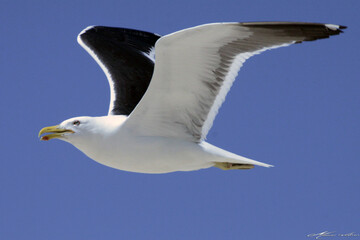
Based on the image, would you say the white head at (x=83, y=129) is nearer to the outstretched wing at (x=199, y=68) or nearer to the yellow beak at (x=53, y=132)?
the yellow beak at (x=53, y=132)

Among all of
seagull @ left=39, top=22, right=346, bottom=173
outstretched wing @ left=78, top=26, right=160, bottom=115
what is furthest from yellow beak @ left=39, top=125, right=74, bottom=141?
outstretched wing @ left=78, top=26, right=160, bottom=115

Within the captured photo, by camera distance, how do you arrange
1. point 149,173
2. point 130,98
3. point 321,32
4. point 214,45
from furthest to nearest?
1. point 130,98
2. point 149,173
3. point 214,45
4. point 321,32

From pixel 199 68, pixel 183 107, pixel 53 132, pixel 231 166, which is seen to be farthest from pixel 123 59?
pixel 199 68

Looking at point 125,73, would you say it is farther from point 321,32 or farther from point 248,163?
point 321,32

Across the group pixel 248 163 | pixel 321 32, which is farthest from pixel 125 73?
pixel 321 32

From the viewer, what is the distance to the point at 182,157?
7055mm

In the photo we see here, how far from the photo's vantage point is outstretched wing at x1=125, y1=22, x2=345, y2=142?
5.89 meters

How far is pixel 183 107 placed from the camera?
7008mm

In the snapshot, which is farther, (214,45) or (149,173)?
(149,173)

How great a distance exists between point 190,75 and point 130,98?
2.36m

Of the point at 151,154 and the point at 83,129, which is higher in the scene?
the point at 83,129

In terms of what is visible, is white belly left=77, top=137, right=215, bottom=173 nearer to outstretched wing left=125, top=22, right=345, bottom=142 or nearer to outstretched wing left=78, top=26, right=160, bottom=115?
outstretched wing left=125, top=22, right=345, bottom=142

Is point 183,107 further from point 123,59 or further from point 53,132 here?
point 123,59

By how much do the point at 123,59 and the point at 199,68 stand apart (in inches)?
128
